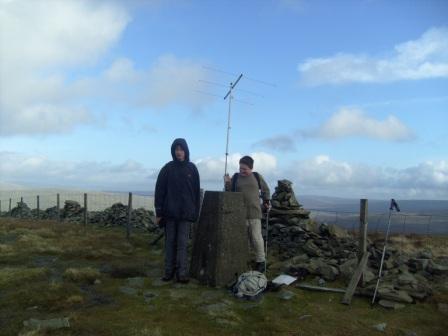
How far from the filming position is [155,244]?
15203 millimetres

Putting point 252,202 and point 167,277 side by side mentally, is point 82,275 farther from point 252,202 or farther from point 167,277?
point 252,202

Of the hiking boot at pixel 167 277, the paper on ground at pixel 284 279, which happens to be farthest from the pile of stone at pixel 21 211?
the paper on ground at pixel 284 279

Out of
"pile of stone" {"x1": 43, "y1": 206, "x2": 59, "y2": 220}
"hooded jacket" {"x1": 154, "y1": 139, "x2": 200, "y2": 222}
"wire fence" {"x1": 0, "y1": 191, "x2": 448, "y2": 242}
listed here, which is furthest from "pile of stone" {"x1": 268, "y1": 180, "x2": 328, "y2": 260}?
"pile of stone" {"x1": 43, "y1": 206, "x2": 59, "y2": 220}

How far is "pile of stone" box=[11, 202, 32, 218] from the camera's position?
3749cm

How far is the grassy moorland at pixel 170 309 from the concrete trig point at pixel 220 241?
0.41m

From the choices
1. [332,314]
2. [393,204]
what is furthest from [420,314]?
[393,204]

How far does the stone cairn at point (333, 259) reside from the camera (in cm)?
870

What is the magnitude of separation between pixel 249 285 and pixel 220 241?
1.26m

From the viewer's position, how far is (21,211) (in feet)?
128

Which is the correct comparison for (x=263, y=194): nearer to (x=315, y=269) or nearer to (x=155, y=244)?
(x=315, y=269)

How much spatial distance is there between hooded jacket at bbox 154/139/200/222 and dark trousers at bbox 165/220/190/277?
21 centimetres

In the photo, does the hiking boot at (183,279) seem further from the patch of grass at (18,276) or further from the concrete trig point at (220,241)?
the patch of grass at (18,276)

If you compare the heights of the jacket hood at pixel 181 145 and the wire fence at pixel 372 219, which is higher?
the jacket hood at pixel 181 145

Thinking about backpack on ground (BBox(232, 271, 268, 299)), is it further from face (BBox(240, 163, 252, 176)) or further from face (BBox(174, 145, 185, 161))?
face (BBox(174, 145, 185, 161))
